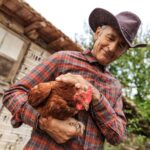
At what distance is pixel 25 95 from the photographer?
68.6 inches

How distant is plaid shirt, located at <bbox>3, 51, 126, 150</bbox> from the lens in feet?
5.49

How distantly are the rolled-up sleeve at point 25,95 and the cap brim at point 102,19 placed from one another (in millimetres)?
500

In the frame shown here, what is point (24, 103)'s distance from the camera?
1686 millimetres

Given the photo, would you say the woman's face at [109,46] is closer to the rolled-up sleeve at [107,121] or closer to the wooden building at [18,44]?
the rolled-up sleeve at [107,121]

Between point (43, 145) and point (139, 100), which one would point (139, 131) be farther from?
point (43, 145)

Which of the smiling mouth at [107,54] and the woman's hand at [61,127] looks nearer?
the woman's hand at [61,127]

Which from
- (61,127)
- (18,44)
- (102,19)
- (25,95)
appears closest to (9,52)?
(18,44)

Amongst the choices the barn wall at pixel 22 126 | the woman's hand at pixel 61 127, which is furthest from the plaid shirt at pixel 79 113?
the barn wall at pixel 22 126

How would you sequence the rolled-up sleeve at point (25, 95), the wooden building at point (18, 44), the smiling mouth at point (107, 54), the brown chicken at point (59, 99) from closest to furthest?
the brown chicken at point (59, 99), the rolled-up sleeve at point (25, 95), the smiling mouth at point (107, 54), the wooden building at point (18, 44)

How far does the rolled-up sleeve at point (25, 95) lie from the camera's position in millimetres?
1645

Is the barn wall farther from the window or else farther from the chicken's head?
the chicken's head

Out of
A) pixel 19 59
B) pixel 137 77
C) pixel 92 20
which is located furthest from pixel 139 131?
pixel 92 20

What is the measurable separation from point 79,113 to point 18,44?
196 inches

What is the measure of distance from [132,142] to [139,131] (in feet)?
11.5
